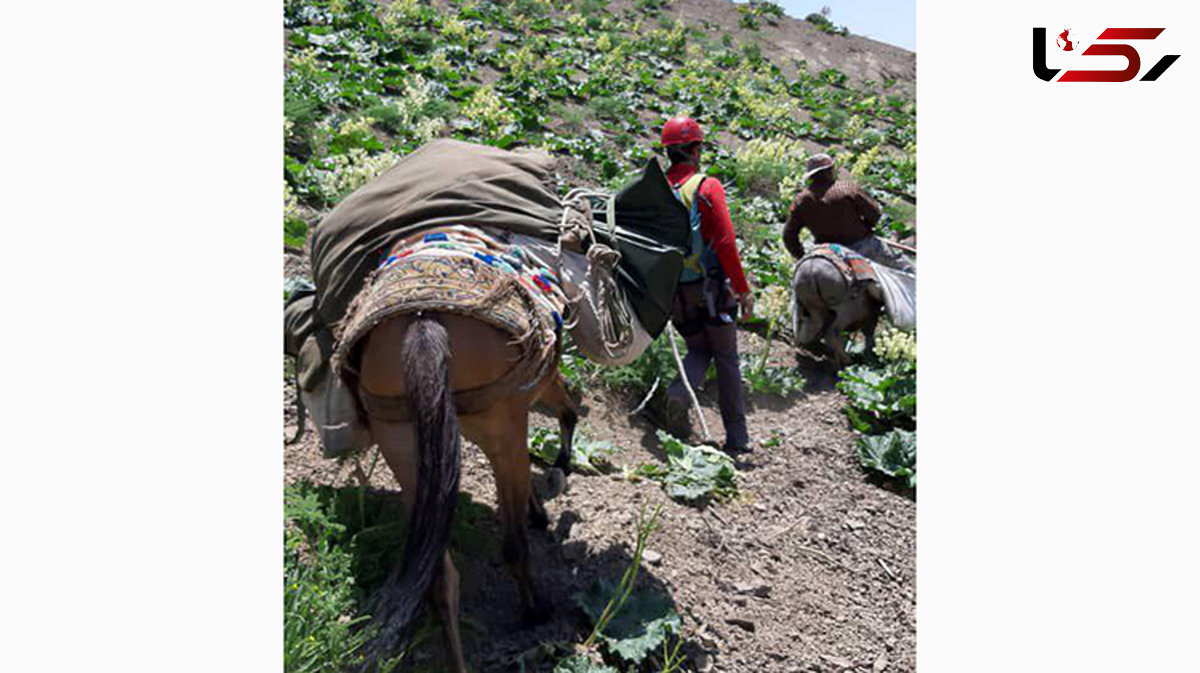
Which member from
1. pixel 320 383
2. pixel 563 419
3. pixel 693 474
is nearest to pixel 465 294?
pixel 320 383

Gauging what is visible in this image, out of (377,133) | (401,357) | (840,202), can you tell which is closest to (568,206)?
(401,357)

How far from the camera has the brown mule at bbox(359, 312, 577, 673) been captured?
2270 millimetres

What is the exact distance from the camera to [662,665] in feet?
9.55

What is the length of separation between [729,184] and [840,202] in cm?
459

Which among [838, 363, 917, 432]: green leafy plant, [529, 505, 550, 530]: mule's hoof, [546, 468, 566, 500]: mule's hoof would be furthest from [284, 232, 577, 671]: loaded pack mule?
[838, 363, 917, 432]: green leafy plant

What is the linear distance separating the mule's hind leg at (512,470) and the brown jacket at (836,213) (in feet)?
15.0

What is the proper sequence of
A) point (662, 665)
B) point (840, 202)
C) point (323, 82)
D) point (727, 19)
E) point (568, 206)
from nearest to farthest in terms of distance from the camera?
point (662, 665), point (568, 206), point (840, 202), point (323, 82), point (727, 19)

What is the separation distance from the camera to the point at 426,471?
7.70 ft

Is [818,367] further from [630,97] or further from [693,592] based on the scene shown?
[630,97]

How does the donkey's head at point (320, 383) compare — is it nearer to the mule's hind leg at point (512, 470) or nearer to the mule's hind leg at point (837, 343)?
the mule's hind leg at point (512, 470)

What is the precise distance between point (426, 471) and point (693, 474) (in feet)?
7.38

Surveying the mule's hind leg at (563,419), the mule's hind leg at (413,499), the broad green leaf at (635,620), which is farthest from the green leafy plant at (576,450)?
the mule's hind leg at (413,499)

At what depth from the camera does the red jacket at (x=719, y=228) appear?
4.60 metres

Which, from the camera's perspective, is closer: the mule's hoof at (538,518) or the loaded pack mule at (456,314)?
the loaded pack mule at (456,314)
